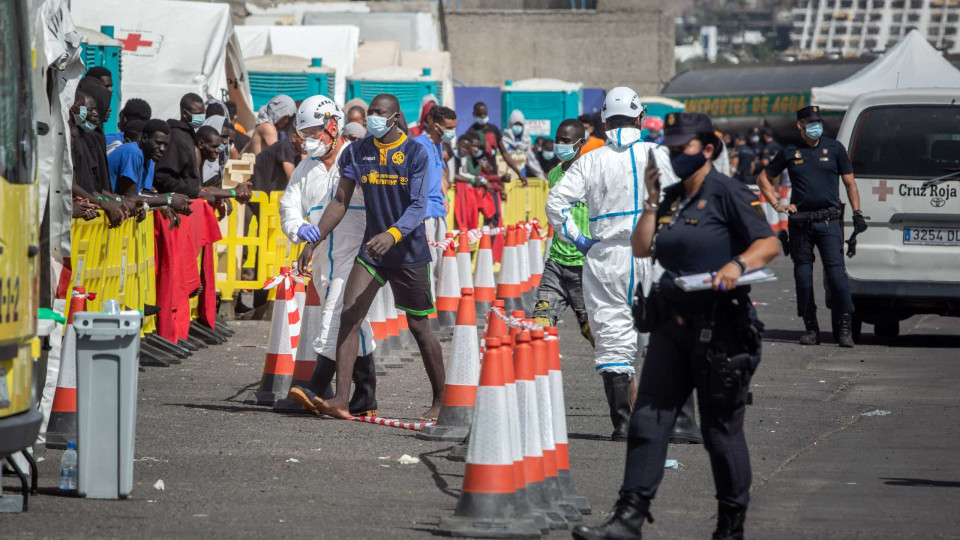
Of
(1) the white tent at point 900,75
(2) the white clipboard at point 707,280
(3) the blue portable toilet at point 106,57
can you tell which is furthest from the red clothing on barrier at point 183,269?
(1) the white tent at point 900,75

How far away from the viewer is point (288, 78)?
81.3 feet

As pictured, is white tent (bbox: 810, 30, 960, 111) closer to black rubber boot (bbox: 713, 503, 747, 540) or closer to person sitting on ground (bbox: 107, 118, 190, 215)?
person sitting on ground (bbox: 107, 118, 190, 215)

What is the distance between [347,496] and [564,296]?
346 centimetres

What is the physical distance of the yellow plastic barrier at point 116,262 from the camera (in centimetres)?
1072

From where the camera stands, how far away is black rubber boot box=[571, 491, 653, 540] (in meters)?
6.11

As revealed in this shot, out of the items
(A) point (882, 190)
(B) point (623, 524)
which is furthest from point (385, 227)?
(A) point (882, 190)

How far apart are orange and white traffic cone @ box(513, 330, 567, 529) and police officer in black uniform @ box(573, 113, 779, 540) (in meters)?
0.25

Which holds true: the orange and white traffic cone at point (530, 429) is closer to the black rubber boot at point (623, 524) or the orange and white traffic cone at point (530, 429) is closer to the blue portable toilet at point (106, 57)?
the black rubber boot at point (623, 524)

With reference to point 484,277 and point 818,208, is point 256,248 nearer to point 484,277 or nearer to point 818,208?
point 484,277

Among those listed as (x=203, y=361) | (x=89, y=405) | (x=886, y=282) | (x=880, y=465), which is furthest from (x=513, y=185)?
(x=89, y=405)

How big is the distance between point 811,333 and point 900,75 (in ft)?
60.4

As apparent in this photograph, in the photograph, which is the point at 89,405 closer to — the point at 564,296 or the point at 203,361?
the point at 564,296

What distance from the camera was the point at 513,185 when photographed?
22.9m

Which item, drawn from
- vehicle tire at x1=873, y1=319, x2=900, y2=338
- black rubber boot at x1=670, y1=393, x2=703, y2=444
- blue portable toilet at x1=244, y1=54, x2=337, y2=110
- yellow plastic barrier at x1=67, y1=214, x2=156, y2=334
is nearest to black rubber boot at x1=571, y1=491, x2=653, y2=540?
black rubber boot at x1=670, y1=393, x2=703, y2=444
